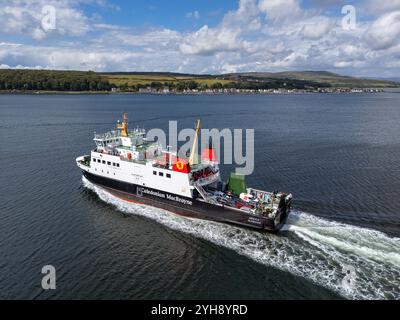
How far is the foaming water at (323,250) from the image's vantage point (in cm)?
2536

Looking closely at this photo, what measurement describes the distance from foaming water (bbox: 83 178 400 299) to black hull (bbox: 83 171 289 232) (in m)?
0.79

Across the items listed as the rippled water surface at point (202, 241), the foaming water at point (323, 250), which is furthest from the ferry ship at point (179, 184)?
the foaming water at point (323, 250)

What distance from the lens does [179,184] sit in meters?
38.1

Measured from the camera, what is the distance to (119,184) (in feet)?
140

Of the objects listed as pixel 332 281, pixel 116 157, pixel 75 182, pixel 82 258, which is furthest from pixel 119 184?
pixel 332 281

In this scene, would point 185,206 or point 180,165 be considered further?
point 185,206

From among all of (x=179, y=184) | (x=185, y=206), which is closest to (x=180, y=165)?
(x=179, y=184)

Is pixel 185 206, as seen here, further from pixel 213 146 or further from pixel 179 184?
pixel 213 146

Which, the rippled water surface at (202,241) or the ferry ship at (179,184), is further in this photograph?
the ferry ship at (179,184)

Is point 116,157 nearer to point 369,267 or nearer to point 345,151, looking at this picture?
point 369,267

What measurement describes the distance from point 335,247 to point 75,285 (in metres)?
21.6

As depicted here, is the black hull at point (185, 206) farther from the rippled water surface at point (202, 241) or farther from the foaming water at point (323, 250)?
the rippled water surface at point (202, 241)

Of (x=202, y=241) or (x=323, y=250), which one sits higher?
(x=323, y=250)

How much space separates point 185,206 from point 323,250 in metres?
14.9
